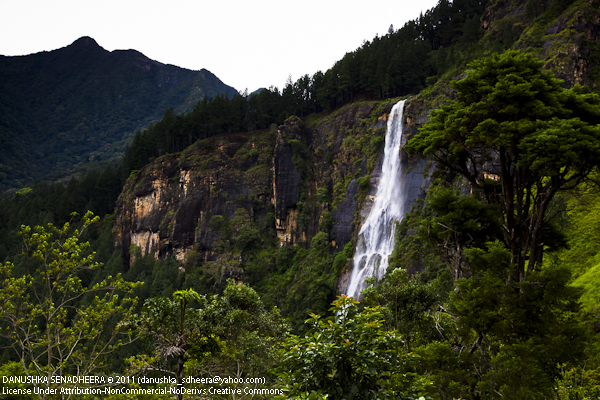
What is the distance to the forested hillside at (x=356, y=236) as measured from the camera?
29.4 ft

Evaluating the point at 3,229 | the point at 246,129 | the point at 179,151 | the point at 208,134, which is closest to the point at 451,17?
→ the point at 246,129

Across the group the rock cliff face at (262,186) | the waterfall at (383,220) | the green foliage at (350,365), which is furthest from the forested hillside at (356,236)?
the waterfall at (383,220)

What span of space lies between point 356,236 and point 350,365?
44.8m

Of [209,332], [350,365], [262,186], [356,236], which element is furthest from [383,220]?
[350,365]

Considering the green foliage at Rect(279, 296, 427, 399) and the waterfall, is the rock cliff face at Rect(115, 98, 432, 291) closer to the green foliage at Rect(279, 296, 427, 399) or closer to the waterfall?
the waterfall

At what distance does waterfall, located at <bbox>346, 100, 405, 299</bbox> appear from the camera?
43.8 m

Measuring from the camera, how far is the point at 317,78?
73.1m

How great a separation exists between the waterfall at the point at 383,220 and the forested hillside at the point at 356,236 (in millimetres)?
1869

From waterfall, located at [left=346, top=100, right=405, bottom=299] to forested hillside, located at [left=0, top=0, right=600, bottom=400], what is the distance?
6.13ft

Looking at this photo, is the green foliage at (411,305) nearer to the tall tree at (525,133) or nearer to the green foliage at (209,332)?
the tall tree at (525,133)

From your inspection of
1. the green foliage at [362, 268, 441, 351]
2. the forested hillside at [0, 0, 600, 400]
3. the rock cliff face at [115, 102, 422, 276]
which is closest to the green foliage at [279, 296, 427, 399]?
the forested hillside at [0, 0, 600, 400]

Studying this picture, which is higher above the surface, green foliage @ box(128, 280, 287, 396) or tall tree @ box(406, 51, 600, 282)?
tall tree @ box(406, 51, 600, 282)

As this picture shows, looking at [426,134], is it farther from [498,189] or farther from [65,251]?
[65,251]

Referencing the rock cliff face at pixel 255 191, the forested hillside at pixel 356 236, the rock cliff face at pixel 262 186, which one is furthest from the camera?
the rock cliff face at pixel 262 186
